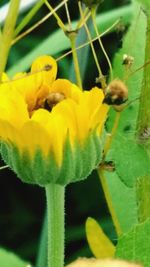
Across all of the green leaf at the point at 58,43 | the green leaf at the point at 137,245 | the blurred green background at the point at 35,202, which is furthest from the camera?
the blurred green background at the point at 35,202

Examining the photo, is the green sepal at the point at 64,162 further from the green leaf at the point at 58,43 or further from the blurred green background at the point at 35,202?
the blurred green background at the point at 35,202

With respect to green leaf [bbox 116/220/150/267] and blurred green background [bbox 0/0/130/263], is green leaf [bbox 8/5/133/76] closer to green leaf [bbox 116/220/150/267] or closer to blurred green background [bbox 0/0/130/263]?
blurred green background [bbox 0/0/130/263]

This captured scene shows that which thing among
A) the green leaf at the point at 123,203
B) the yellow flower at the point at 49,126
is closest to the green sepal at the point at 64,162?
the yellow flower at the point at 49,126

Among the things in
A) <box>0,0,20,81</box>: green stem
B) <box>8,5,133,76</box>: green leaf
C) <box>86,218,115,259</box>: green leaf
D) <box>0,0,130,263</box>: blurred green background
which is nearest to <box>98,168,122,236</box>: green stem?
<box>86,218,115,259</box>: green leaf

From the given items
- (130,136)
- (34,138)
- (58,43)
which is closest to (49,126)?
(34,138)

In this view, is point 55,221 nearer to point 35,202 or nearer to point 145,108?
point 145,108

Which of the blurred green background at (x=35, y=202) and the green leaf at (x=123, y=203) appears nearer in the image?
the green leaf at (x=123, y=203)

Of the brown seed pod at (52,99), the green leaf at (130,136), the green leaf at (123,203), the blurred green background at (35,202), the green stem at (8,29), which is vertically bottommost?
the blurred green background at (35,202)

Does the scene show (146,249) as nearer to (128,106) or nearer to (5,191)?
(128,106)
